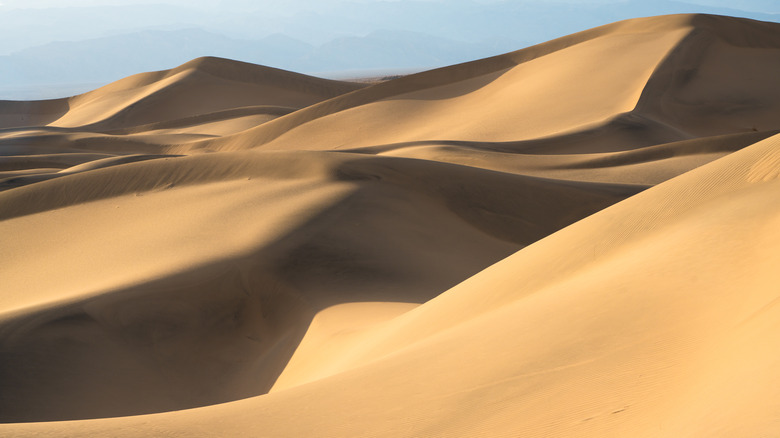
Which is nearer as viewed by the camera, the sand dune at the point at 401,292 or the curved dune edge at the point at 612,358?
the curved dune edge at the point at 612,358

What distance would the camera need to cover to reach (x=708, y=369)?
2812 millimetres

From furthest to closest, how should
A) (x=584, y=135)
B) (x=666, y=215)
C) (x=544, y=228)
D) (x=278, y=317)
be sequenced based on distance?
1. (x=584, y=135)
2. (x=544, y=228)
3. (x=278, y=317)
4. (x=666, y=215)

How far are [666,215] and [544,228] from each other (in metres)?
5.48

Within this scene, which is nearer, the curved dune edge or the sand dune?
the curved dune edge

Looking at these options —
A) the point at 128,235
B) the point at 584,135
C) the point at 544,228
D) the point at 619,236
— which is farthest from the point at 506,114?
the point at 619,236

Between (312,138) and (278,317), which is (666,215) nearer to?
(278,317)

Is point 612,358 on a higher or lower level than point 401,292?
higher

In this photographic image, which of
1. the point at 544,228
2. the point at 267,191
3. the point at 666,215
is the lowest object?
the point at 544,228

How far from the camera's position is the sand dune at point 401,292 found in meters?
3.08

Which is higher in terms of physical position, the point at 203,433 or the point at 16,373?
the point at 203,433

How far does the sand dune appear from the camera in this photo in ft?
10.1


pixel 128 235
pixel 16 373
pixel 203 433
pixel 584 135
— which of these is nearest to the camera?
pixel 203 433

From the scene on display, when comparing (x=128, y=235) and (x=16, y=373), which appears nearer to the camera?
(x=16, y=373)

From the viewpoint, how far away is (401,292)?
291 inches
